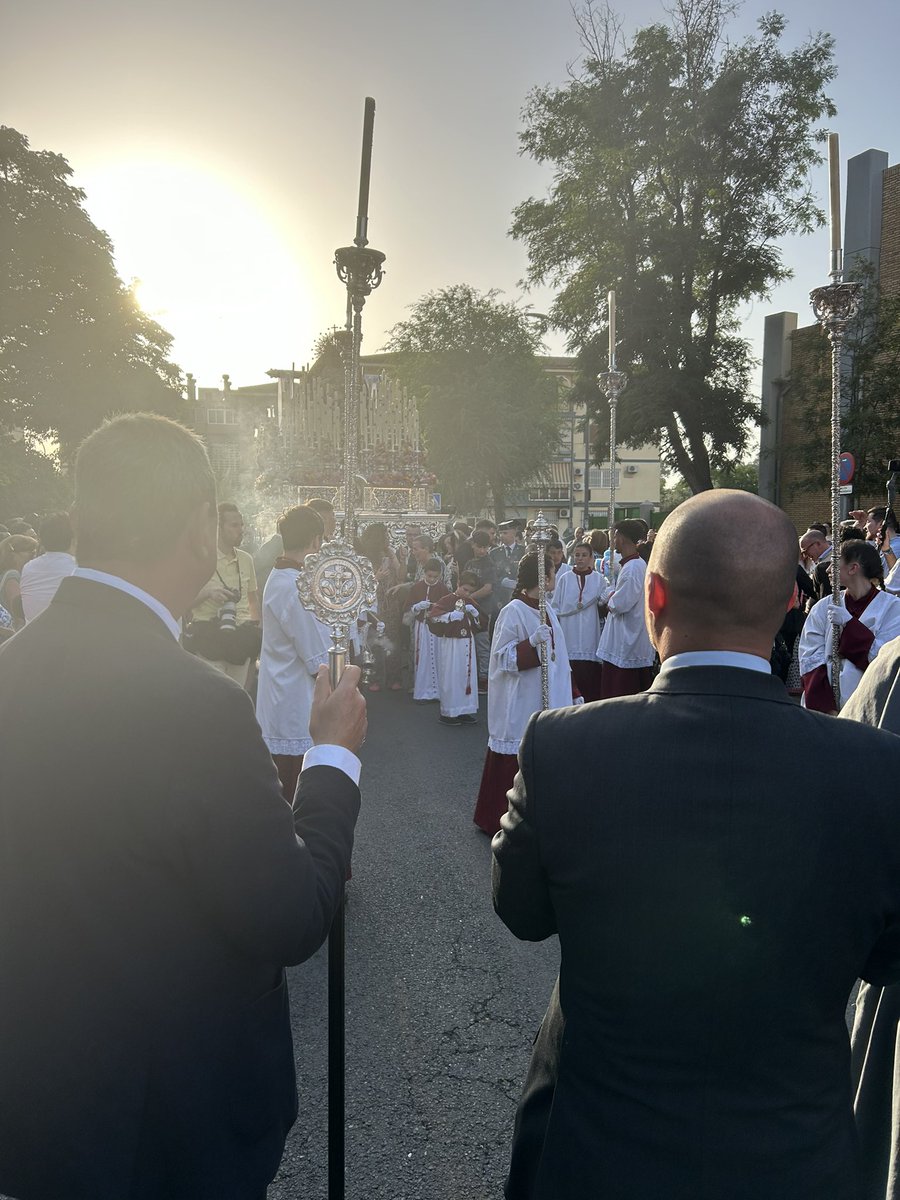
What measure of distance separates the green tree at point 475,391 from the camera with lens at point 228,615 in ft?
89.2

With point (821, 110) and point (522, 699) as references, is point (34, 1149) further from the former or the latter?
point (821, 110)

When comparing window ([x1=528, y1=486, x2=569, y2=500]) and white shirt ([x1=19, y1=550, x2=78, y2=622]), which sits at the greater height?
window ([x1=528, y1=486, x2=569, y2=500])

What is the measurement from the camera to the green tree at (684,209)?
21594 millimetres

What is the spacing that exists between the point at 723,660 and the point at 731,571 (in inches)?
6.0

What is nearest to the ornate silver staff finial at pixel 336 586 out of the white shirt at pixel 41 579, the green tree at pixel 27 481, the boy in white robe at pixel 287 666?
the boy in white robe at pixel 287 666

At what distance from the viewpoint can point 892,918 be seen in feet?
4.58

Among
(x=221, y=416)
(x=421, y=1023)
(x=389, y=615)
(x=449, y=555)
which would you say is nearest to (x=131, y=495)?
(x=421, y=1023)

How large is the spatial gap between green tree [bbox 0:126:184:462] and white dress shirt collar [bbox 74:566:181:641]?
2974 centimetres

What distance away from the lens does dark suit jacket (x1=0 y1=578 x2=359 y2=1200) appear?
4.48ft

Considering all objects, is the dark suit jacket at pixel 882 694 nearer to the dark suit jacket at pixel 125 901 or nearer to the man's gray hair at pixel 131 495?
the dark suit jacket at pixel 125 901

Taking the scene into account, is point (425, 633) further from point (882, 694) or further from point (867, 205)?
point (867, 205)

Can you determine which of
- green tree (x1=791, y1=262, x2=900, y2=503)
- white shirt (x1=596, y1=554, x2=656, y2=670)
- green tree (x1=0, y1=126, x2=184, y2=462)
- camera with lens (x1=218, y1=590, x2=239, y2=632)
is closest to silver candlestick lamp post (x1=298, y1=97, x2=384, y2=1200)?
camera with lens (x1=218, y1=590, x2=239, y2=632)

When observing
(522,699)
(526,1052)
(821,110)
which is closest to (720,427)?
(821,110)

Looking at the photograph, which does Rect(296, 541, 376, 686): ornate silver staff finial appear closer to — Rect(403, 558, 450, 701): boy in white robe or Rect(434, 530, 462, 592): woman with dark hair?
Rect(403, 558, 450, 701): boy in white robe
